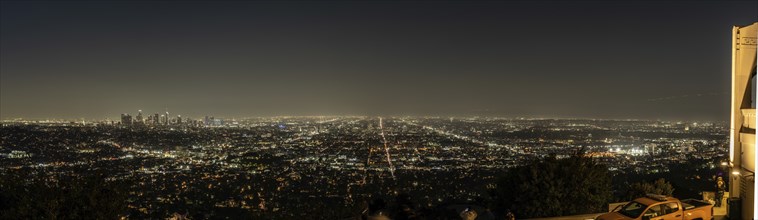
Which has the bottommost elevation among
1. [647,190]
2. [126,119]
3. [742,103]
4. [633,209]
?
[647,190]

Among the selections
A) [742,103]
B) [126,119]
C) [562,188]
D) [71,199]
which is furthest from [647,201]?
[126,119]

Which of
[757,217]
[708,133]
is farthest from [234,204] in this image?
[708,133]

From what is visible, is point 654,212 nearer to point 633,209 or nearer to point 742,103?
point 633,209

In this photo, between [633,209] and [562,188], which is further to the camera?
[562,188]

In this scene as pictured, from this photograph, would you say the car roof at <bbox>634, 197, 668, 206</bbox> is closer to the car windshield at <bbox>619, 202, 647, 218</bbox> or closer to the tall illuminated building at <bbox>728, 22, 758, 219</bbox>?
the car windshield at <bbox>619, 202, 647, 218</bbox>

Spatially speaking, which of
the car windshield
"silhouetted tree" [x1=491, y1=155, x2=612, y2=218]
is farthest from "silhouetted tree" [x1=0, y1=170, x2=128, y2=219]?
the car windshield

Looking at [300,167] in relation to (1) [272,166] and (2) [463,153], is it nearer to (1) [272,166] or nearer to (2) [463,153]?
(1) [272,166]
